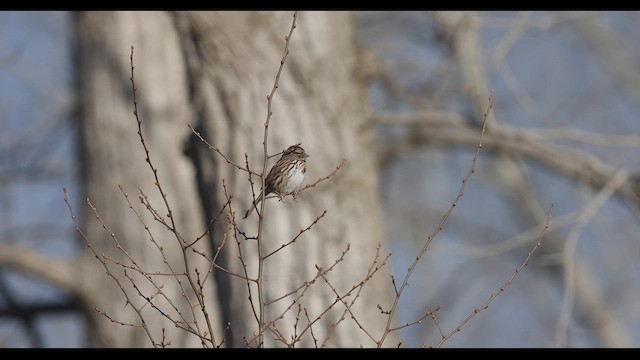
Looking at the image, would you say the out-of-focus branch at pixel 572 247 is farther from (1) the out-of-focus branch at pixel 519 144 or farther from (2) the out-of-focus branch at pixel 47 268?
(2) the out-of-focus branch at pixel 47 268

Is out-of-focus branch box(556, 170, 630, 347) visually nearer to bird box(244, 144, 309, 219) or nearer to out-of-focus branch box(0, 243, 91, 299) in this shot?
bird box(244, 144, 309, 219)

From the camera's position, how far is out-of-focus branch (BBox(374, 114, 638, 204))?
545 cm

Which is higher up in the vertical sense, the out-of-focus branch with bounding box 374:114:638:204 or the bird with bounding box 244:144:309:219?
the out-of-focus branch with bounding box 374:114:638:204

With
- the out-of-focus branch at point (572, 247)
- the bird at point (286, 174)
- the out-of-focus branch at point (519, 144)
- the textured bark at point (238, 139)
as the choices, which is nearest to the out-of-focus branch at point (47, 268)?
the textured bark at point (238, 139)

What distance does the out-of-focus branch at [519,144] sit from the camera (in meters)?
5.45

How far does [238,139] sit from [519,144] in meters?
1.84

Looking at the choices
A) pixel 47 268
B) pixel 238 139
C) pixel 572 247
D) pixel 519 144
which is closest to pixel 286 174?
pixel 238 139

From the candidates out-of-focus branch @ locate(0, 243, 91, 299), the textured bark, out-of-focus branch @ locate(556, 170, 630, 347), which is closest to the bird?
the textured bark

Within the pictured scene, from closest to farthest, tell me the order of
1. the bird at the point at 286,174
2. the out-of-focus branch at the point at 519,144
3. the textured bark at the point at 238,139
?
the bird at the point at 286,174, the textured bark at the point at 238,139, the out-of-focus branch at the point at 519,144

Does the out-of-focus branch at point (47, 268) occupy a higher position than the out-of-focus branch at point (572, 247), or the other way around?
the out-of-focus branch at point (47, 268)

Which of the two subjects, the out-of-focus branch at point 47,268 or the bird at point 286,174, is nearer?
the bird at point 286,174

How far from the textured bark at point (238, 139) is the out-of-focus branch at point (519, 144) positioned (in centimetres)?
53

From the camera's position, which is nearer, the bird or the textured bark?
the bird

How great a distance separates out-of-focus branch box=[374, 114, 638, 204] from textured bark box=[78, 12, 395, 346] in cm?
53
